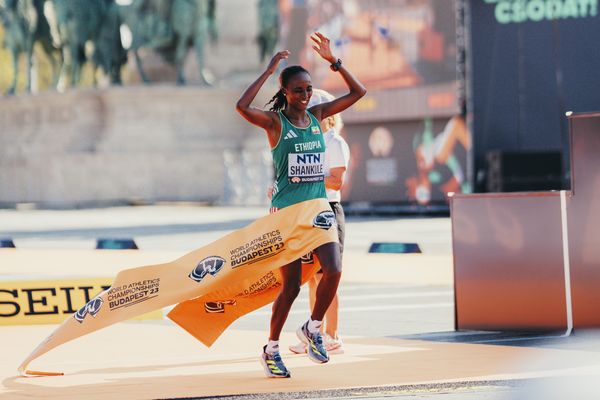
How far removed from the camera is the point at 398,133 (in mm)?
35594

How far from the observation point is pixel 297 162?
324 inches

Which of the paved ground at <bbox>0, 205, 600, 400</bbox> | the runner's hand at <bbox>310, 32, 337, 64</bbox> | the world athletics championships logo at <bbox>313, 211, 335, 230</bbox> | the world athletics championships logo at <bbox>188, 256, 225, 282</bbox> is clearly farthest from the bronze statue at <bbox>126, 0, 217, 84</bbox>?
the world athletics championships logo at <bbox>313, 211, 335, 230</bbox>

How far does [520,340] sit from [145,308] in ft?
9.92

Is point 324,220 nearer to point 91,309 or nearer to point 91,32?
point 91,309

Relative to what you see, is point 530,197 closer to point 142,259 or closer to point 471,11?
point 142,259

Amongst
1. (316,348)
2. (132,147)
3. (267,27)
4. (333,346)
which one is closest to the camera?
(316,348)

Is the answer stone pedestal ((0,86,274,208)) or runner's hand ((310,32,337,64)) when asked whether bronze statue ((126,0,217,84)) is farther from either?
runner's hand ((310,32,337,64))

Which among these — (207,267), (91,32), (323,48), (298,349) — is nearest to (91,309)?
(207,267)

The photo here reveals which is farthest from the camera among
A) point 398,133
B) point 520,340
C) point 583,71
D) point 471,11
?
point 398,133

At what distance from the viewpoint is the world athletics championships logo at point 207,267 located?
27.5 feet

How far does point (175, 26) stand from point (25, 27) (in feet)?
23.1

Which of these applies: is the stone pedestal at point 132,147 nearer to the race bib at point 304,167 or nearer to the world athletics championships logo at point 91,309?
the world athletics championships logo at point 91,309

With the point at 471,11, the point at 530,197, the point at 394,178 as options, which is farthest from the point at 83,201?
the point at 530,197

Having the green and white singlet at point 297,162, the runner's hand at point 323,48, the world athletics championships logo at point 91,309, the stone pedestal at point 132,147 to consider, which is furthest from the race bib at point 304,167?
the stone pedestal at point 132,147
